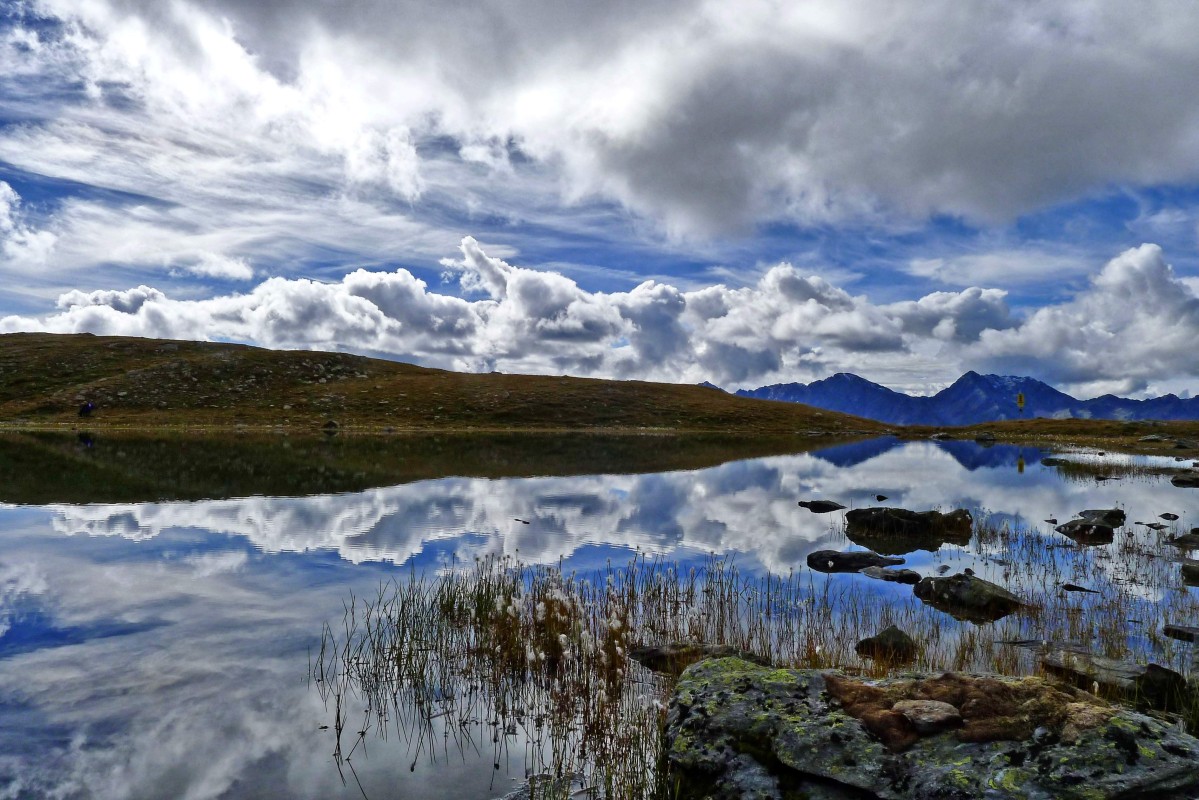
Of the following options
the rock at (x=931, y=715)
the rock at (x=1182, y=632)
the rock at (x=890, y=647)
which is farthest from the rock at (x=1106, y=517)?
the rock at (x=931, y=715)

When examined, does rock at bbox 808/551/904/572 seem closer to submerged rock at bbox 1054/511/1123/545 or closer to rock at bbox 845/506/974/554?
rock at bbox 845/506/974/554

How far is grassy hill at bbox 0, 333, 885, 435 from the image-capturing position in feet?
364

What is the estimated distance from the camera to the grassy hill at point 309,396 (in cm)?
11100

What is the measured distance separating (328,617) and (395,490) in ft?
75.6

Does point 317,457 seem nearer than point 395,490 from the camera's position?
No

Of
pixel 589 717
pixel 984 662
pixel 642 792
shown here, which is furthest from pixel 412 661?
pixel 984 662

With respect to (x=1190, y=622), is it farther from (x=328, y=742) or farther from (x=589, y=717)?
A: (x=328, y=742)

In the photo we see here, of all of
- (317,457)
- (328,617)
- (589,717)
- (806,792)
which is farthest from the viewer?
(317,457)

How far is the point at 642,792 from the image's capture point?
762cm

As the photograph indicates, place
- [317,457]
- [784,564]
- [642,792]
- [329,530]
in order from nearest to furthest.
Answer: [642,792], [784,564], [329,530], [317,457]

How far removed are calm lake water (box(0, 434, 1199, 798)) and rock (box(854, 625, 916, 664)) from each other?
331 cm

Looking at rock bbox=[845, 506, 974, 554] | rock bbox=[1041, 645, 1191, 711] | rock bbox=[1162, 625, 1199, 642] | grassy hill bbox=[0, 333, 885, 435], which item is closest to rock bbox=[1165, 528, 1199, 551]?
rock bbox=[845, 506, 974, 554]

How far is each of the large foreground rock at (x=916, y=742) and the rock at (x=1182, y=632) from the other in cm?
1013

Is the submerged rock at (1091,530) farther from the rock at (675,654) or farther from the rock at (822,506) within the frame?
the rock at (675,654)
